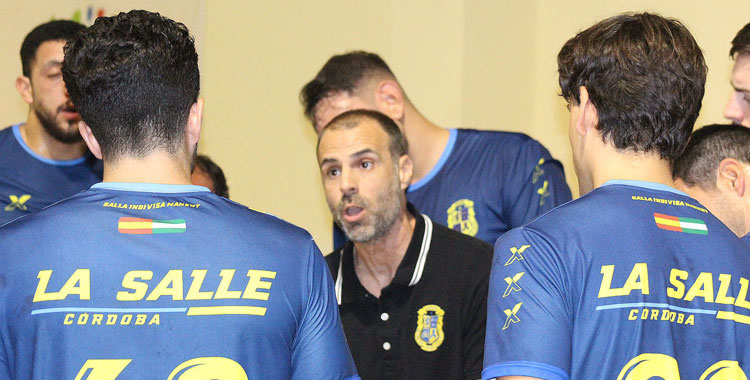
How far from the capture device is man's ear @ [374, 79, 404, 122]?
12.5 feet

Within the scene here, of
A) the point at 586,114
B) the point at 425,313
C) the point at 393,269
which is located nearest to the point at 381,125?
the point at 393,269

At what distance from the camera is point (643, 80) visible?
1.71 m

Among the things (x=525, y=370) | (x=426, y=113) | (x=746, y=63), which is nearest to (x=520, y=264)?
(x=525, y=370)

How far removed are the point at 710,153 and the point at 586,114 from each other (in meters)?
0.85

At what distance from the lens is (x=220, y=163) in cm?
469

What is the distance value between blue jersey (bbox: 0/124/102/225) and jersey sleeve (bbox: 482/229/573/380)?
224 cm

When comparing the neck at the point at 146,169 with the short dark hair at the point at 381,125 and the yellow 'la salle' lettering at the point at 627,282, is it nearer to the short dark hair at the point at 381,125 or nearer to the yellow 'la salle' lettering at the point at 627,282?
the yellow 'la salle' lettering at the point at 627,282

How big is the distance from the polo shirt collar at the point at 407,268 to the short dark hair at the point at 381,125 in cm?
33

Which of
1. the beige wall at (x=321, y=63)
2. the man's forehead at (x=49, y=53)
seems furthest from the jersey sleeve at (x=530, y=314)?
the beige wall at (x=321, y=63)

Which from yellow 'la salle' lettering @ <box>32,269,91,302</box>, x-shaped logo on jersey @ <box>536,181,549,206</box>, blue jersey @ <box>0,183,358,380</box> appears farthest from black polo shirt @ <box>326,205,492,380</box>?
yellow 'la salle' lettering @ <box>32,269,91,302</box>

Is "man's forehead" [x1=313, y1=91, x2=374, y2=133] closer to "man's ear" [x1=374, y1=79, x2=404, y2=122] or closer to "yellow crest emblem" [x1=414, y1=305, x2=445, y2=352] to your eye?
"man's ear" [x1=374, y1=79, x2=404, y2=122]

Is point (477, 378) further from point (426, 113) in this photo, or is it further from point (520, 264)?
point (426, 113)

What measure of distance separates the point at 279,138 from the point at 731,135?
105 inches

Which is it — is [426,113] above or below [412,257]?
above
